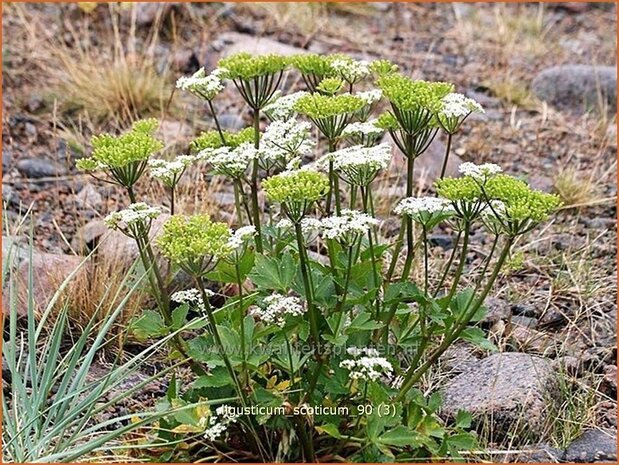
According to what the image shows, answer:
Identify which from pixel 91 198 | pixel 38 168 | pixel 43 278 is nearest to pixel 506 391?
pixel 43 278

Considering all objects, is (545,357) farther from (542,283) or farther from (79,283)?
(79,283)

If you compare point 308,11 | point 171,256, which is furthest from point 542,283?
point 308,11

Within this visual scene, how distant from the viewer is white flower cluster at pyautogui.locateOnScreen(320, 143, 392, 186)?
2379mm

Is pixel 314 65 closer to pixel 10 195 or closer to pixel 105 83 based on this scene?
pixel 10 195

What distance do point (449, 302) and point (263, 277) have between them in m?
0.52

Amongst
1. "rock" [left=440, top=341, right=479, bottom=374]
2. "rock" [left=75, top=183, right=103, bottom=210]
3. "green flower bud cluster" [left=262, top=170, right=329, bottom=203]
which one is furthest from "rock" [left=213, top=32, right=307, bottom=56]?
"green flower bud cluster" [left=262, top=170, right=329, bottom=203]

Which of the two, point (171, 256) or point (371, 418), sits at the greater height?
point (171, 256)

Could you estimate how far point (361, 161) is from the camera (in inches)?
93.3

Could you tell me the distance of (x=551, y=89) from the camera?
246 inches

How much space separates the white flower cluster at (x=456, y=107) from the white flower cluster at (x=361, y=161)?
179 mm

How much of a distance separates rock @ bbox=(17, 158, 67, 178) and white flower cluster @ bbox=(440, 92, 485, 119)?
294cm

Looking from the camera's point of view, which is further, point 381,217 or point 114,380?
point 381,217

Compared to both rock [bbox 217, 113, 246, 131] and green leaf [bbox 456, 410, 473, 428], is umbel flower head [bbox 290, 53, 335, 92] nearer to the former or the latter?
green leaf [bbox 456, 410, 473, 428]

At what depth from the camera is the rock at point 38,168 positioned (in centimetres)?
500
